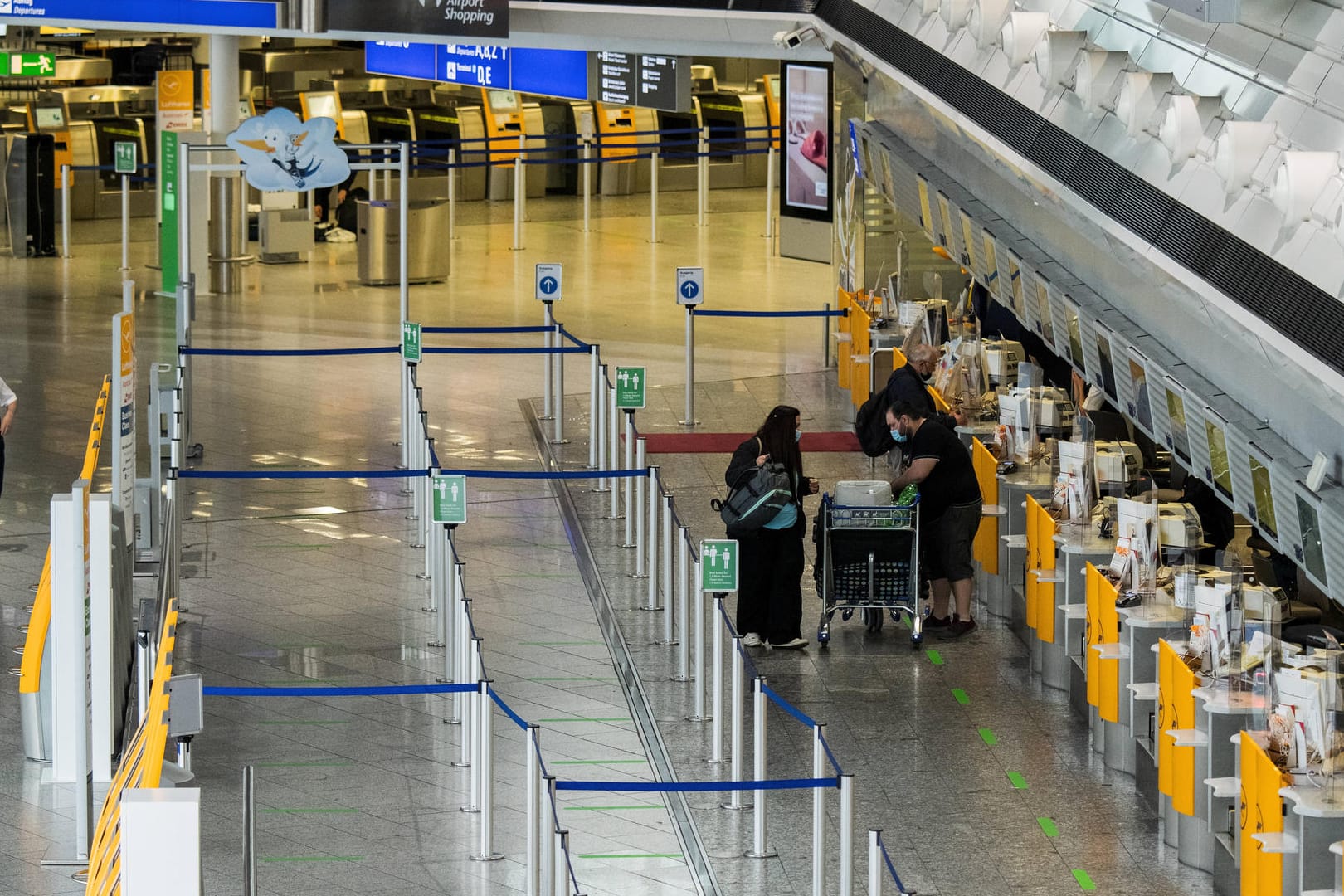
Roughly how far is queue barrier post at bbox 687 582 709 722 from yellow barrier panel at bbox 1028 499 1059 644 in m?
1.57

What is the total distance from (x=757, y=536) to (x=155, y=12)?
8.24 m

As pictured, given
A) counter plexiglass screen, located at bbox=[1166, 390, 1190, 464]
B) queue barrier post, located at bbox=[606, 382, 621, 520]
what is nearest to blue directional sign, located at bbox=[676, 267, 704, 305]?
queue barrier post, located at bbox=[606, 382, 621, 520]

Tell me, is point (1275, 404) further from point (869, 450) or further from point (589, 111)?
point (589, 111)

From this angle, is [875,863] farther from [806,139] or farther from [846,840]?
[806,139]

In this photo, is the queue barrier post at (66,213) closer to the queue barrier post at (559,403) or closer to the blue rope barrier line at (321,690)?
the queue barrier post at (559,403)

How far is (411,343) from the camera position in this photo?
13.6 meters

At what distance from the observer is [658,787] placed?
7066 millimetres

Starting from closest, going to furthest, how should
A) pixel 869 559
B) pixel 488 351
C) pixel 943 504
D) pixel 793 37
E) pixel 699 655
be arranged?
pixel 699 655 → pixel 869 559 → pixel 943 504 → pixel 488 351 → pixel 793 37

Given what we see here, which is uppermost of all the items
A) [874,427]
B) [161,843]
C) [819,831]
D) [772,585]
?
[161,843]

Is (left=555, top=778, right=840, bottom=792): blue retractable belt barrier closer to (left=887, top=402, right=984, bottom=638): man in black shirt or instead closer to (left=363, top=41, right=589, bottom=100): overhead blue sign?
(left=887, top=402, right=984, bottom=638): man in black shirt

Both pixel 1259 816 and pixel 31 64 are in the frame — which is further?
pixel 31 64

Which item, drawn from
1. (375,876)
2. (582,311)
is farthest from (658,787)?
(582,311)

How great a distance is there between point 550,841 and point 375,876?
3.70 ft

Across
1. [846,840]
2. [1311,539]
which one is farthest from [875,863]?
[1311,539]
